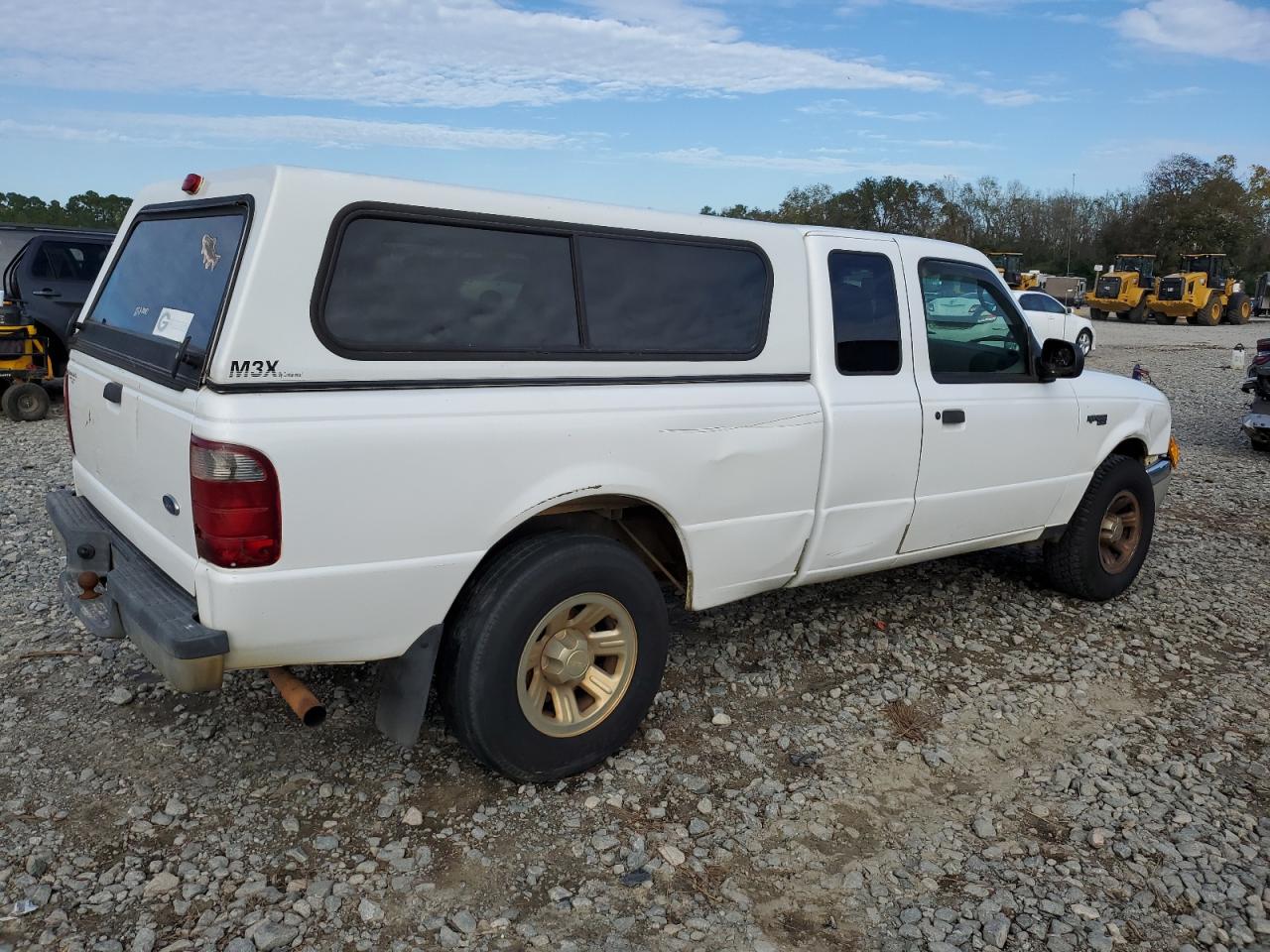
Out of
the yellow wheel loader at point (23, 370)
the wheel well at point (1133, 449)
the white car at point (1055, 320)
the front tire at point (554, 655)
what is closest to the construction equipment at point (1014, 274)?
the white car at point (1055, 320)

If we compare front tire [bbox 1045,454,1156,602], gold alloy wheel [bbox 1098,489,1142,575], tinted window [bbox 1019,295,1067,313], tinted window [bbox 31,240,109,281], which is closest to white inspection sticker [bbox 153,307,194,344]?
front tire [bbox 1045,454,1156,602]

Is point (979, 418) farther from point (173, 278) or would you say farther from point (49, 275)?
point (49, 275)

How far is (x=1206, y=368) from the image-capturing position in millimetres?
19141

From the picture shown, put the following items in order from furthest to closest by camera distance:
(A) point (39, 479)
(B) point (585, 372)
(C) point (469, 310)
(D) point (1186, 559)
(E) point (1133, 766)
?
(A) point (39, 479)
(D) point (1186, 559)
(E) point (1133, 766)
(B) point (585, 372)
(C) point (469, 310)

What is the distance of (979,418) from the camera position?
454 centimetres

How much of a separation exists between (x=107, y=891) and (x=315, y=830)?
0.61 metres

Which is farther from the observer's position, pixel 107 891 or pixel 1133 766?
pixel 1133 766

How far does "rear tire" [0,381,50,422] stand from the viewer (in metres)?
10.5

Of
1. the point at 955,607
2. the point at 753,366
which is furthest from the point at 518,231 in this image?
the point at 955,607

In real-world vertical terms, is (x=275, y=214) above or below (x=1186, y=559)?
above

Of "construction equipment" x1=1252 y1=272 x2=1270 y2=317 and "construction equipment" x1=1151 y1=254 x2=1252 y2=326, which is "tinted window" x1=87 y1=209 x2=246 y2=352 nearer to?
"construction equipment" x1=1252 y1=272 x2=1270 y2=317

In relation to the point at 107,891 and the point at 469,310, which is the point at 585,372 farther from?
the point at 107,891

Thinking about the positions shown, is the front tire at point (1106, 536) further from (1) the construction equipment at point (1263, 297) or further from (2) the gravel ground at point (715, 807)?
(1) the construction equipment at point (1263, 297)

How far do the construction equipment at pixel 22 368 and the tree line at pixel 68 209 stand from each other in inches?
722
